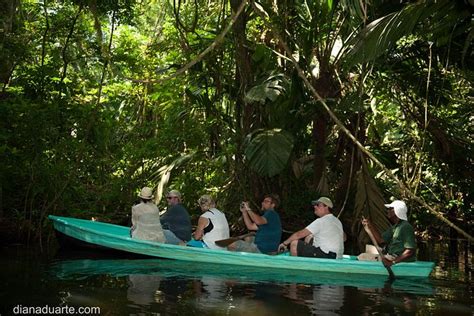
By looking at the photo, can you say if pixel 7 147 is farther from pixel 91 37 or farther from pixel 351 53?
pixel 351 53

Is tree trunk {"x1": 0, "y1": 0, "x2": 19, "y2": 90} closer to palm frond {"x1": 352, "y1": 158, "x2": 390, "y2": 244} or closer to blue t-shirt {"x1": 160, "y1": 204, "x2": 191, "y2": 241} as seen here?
blue t-shirt {"x1": 160, "y1": 204, "x2": 191, "y2": 241}

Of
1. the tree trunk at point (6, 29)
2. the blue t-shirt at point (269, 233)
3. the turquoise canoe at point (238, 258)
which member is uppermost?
the tree trunk at point (6, 29)

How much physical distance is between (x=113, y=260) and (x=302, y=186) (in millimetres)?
5386

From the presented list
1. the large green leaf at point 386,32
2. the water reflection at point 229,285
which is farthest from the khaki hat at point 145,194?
the large green leaf at point 386,32

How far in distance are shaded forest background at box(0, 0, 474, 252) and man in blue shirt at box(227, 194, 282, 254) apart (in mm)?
1423

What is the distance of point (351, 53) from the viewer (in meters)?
6.82

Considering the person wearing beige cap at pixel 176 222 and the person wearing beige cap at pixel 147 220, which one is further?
the person wearing beige cap at pixel 176 222

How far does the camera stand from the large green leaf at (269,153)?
10898 millimetres

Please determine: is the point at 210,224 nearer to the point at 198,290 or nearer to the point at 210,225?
the point at 210,225

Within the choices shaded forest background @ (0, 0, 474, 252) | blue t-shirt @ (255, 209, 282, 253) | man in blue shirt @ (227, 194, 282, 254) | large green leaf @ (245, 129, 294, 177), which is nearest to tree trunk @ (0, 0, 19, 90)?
shaded forest background @ (0, 0, 474, 252)

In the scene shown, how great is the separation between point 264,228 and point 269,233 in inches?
4.2

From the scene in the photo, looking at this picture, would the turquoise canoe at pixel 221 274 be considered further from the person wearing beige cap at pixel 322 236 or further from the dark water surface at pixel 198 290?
the person wearing beige cap at pixel 322 236

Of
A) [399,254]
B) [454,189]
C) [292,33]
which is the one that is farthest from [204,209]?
[454,189]

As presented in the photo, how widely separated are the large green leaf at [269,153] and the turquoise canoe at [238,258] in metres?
1.98
